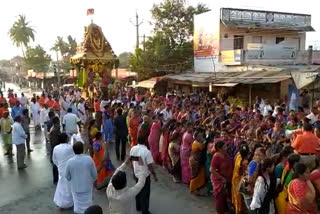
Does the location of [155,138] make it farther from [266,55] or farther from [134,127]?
[266,55]

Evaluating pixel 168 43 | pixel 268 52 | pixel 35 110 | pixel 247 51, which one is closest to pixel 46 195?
pixel 35 110

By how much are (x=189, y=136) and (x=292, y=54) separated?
16.1 meters

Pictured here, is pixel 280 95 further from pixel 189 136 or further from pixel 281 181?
pixel 281 181

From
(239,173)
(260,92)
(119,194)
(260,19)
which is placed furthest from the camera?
(260,19)

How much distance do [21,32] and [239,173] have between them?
73348 mm

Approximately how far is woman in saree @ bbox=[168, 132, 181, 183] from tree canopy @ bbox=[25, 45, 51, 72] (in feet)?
178

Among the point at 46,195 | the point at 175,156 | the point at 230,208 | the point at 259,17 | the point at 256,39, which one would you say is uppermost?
the point at 259,17

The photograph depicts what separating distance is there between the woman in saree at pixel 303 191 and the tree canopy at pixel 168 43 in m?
25.0

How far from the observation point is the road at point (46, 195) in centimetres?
721

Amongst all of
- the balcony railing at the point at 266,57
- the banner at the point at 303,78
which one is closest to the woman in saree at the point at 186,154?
the banner at the point at 303,78

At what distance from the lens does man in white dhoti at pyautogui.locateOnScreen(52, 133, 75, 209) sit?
684 centimetres

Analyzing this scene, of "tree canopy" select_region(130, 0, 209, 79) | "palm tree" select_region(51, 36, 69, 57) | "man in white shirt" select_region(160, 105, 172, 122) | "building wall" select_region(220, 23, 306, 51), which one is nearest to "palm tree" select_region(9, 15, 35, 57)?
"palm tree" select_region(51, 36, 69, 57)

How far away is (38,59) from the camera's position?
196 feet

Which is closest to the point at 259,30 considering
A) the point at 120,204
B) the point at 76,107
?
the point at 76,107
